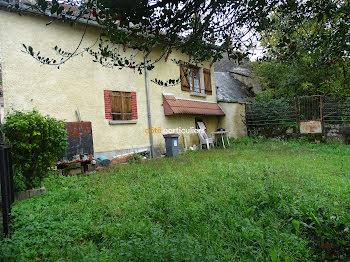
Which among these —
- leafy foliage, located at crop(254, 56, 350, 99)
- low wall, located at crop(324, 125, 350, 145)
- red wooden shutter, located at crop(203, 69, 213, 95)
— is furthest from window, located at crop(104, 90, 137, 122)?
low wall, located at crop(324, 125, 350, 145)

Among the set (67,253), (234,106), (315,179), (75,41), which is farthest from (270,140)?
(67,253)

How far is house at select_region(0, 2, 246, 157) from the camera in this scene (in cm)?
626

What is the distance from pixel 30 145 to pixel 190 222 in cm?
335

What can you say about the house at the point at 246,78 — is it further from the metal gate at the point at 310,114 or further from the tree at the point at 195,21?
the tree at the point at 195,21

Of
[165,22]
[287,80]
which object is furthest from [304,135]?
[165,22]

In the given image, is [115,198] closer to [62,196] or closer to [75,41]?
[62,196]

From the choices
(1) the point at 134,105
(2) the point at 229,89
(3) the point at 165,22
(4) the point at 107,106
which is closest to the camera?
(3) the point at 165,22

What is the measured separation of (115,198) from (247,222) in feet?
7.25

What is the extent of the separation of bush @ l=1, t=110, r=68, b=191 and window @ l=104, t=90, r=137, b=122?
3.36 m

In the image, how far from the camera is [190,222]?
2.86 meters

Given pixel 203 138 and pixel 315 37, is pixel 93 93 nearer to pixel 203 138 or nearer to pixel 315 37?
pixel 203 138

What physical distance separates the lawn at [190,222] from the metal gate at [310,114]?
6.42m

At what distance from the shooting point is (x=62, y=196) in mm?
4211

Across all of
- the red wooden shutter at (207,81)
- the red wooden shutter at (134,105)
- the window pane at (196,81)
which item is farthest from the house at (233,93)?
the red wooden shutter at (134,105)
